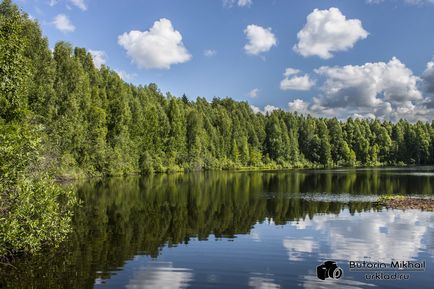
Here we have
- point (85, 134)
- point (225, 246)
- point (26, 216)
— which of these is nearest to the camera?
point (26, 216)

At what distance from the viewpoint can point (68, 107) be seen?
8431cm

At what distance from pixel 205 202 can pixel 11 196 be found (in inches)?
1178

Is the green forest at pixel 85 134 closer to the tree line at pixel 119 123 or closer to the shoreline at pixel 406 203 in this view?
the tree line at pixel 119 123

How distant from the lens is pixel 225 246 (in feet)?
89.6

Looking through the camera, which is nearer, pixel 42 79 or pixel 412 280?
pixel 412 280

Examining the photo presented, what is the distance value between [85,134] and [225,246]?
72.2 meters

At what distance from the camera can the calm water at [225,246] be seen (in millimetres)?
20172

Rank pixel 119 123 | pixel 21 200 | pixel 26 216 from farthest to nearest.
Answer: pixel 119 123 < pixel 21 200 < pixel 26 216

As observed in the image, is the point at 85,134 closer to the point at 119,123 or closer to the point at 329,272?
the point at 119,123

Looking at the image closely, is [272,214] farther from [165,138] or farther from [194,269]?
Answer: [165,138]

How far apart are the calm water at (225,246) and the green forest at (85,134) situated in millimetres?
2566

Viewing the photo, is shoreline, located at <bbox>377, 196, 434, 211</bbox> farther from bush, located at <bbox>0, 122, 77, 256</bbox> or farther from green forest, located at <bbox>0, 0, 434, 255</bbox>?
bush, located at <bbox>0, 122, 77, 256</bbox>

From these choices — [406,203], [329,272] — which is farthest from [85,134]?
[329,272]

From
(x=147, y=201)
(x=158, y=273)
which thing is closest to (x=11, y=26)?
(x=158, y=273)
